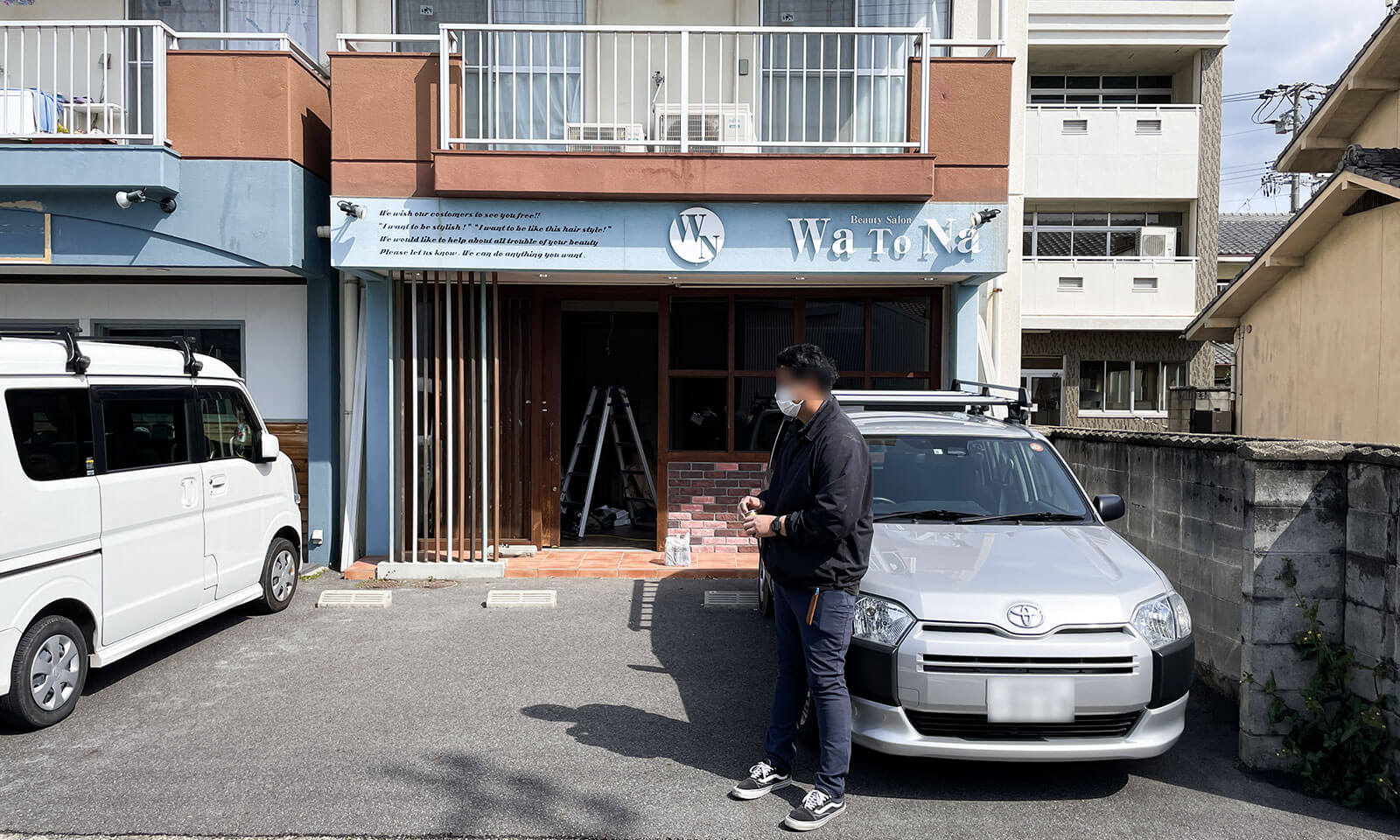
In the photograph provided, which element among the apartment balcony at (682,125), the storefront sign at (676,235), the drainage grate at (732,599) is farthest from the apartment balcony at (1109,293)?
the drainage grate at (732,599)

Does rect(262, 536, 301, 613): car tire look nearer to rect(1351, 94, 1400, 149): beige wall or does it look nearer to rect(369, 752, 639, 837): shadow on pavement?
rect(369, 752, 639, 837): shadow on pavement

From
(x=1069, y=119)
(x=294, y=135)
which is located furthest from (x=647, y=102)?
(x=1069, y=119)

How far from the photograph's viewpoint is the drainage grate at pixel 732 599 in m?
7.41

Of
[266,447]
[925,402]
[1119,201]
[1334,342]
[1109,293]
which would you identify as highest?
[1119,201]

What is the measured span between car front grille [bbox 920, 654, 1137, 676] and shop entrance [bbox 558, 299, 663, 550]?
5.62 metres

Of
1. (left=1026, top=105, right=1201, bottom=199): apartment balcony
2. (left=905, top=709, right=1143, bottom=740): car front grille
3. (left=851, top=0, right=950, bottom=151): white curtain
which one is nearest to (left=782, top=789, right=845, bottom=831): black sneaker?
(left=905, top=709, right=1143, bottom=740): car front grille

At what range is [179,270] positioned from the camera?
27.8 ft

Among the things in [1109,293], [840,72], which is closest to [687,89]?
[840,72]

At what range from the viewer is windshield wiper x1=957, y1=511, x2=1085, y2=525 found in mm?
5020

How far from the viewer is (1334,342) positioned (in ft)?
41.2

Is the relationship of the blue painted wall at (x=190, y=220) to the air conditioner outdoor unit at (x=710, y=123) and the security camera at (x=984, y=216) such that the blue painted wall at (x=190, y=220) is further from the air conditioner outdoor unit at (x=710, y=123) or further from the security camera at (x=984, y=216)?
the security camera at (x=984, y=216)

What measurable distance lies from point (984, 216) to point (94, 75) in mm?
8874

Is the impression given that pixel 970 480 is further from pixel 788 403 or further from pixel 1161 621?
pixel 788 403

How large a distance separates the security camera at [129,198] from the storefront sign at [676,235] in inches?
70.0
